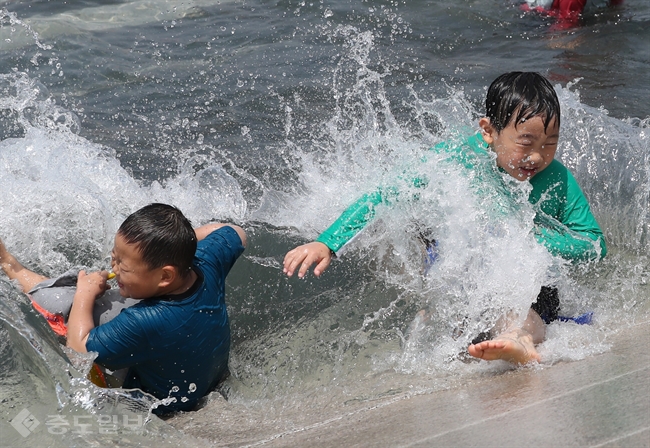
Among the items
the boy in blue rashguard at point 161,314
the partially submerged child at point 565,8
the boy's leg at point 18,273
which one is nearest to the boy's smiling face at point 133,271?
the boy in blue rashguard at point 161,314

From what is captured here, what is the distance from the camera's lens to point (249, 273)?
3932mm

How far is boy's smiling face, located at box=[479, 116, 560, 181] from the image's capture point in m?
3.19

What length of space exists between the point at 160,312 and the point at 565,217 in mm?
1795

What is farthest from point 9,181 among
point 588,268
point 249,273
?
point 588,268

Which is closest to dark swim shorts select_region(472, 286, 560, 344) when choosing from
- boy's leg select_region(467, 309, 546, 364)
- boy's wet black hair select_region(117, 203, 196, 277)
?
boy's leg select_region(467, 309, 546, 364)

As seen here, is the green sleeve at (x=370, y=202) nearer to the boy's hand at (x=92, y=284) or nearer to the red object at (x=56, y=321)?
the boy's hand at (x=92, y=284)

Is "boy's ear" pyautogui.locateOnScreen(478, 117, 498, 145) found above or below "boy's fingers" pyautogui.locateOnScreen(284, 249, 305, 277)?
above

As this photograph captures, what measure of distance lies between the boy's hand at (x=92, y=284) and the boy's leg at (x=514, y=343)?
139 cm

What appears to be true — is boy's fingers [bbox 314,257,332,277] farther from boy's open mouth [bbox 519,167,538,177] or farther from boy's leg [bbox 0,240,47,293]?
boy's leg [bbox 0,240,47,293]

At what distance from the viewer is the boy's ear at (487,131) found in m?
3.38

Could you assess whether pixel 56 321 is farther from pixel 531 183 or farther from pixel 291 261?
pixel 531 183

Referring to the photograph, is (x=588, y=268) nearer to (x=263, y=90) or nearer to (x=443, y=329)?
(x=443, y=329)

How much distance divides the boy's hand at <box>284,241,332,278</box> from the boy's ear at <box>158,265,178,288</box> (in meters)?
0.45

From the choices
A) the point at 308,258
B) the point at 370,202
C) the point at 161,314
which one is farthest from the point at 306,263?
the point at 161,314
